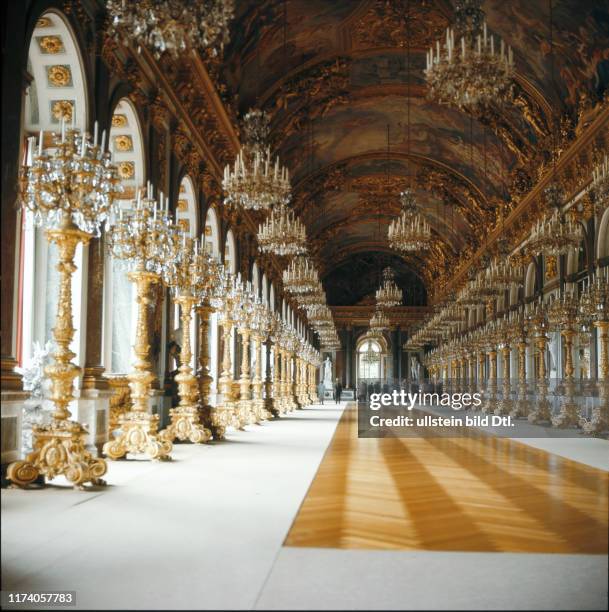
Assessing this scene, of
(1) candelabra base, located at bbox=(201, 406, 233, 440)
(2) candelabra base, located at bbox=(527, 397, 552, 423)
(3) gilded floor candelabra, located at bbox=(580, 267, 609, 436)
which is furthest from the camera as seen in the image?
(2) candelabra base, located at bbox=(527, 397, 552, 423)

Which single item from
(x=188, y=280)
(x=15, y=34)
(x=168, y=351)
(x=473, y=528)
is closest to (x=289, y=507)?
(x=473, y=528)

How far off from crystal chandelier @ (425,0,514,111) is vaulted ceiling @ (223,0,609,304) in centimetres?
802

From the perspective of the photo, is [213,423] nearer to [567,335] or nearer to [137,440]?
[137,440]

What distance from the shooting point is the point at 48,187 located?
7270mm

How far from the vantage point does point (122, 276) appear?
1352cm

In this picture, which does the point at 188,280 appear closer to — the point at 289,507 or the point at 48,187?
the point at 48,187

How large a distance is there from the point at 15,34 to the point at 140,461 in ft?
17.0

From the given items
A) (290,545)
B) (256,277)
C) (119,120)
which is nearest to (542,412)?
(256,277)

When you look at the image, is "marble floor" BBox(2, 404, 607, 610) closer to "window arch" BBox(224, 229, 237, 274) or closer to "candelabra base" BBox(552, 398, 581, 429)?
"candelabra base" BBox(552, 398, 581, 429)

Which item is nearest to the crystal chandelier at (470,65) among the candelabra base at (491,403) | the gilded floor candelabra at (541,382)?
the gilded floor candelabra at (541,382)

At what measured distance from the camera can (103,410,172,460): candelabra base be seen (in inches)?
382

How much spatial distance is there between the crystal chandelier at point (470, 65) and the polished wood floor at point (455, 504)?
4651 millimetres

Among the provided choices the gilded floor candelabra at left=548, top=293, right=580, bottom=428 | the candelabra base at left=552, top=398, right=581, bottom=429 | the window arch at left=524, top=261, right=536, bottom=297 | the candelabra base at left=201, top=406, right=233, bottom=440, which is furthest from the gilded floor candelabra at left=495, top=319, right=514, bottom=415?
the candelabra base at left=201, top=406, right=233, bottom=440

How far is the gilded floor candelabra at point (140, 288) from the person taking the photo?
966 centimetres
